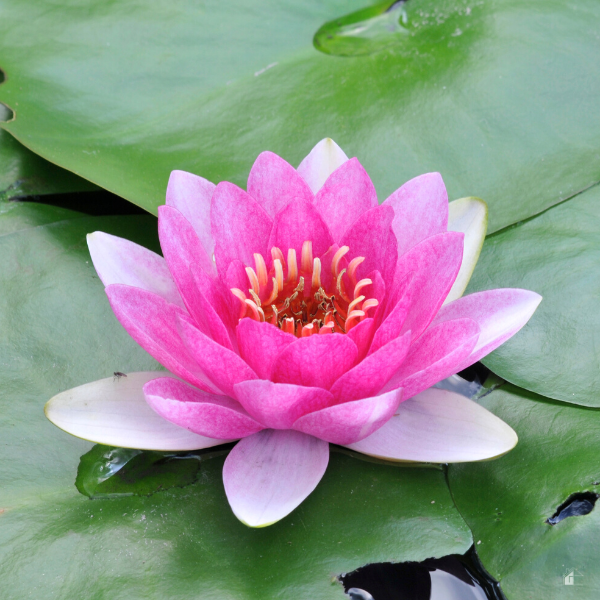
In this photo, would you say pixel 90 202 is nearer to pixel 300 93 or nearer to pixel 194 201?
pixel 194 201

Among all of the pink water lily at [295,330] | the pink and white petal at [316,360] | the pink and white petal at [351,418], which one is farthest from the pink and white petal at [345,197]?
the pink and white petal at [351,418]

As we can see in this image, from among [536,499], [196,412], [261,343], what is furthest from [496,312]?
[196,412]

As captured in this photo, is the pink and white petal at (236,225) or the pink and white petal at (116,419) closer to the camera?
the pink and white petal at (116,419)

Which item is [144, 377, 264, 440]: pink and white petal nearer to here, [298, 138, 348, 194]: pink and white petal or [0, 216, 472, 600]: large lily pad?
[0, 216, 472, 600]: large lily pad

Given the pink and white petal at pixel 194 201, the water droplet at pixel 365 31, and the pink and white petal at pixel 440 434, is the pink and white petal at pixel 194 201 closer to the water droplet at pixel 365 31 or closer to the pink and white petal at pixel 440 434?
the pink and white petal at pixel 440 434

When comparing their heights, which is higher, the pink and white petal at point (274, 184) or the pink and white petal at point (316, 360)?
the pink and white petal at point (274, 184)

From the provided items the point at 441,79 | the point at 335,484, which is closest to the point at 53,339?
the point at 335,484
